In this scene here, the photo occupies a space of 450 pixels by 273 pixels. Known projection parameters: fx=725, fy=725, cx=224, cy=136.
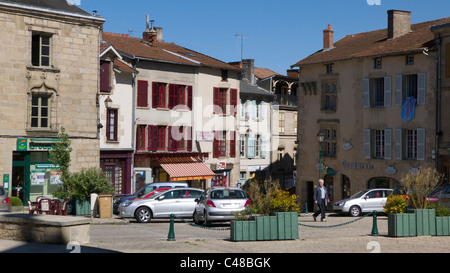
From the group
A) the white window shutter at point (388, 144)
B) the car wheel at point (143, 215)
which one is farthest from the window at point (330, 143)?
the car wheel at point (143, 215)

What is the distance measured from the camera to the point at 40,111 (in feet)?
104

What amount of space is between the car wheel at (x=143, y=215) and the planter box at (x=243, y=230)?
9166mm

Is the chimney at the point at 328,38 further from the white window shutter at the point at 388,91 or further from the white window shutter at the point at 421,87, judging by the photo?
the white window shutter at the point at 421,87

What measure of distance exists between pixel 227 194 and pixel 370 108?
18.0 metres

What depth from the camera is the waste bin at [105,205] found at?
26.9 meters

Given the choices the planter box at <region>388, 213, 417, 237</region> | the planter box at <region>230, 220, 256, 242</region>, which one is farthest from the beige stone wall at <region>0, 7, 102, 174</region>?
the planter box at <region>388, 213, 417, 237</region>

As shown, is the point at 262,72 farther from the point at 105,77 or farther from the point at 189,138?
the point at 105,77

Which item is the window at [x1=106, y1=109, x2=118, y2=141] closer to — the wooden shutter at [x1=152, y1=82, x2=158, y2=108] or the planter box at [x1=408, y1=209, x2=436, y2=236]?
the wooden shutter at [x1=152, y1=82, x2=158, y2=108]

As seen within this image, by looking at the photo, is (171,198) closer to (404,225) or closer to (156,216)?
(156,216)

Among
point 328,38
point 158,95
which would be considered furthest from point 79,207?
point 328,38

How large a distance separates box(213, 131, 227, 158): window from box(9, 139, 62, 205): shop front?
15351 mm
